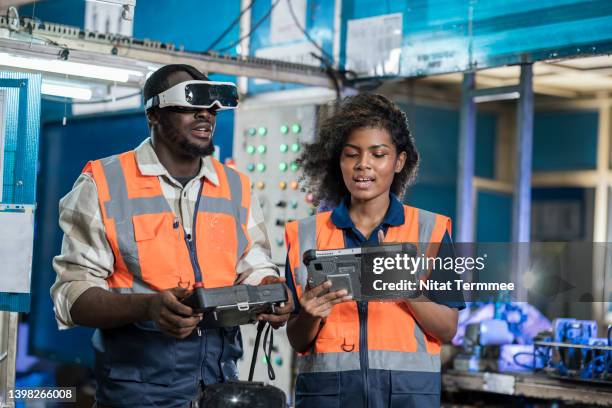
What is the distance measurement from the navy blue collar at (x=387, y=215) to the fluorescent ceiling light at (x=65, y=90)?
79.0 inches

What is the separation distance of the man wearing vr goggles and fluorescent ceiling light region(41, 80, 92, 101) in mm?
1652

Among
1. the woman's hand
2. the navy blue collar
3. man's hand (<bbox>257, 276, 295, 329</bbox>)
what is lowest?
man's hand (<bbox>257, 276, 295, 329</bbox>)

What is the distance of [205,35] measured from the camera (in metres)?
7.13

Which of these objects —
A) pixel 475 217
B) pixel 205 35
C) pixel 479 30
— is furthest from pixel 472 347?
pixel 205 35

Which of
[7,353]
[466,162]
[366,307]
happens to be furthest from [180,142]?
Result: [466,162]

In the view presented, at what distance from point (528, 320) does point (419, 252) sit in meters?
2.88

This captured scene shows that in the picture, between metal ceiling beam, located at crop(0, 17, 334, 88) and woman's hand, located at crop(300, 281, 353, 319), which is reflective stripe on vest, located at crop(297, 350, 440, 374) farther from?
metal ceiling beam, located at crop(0, 17, 334, 88)

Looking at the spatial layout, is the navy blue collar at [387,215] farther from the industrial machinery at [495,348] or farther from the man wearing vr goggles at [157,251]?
the industrial machinery at [495,348]

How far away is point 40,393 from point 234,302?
1.94 m

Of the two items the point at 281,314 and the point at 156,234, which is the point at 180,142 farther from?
the point at 281,314

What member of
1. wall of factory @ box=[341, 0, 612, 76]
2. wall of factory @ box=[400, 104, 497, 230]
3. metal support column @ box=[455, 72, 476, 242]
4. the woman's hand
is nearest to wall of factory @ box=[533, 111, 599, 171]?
wall of factory @ box=[400, 104, 497, 230]

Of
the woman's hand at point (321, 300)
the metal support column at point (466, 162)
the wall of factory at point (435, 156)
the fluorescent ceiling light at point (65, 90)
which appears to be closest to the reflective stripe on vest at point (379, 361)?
the woman's hand at point (321, 300)

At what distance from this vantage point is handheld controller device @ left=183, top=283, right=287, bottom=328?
2.79 meters

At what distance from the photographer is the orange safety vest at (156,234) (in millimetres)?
3084
